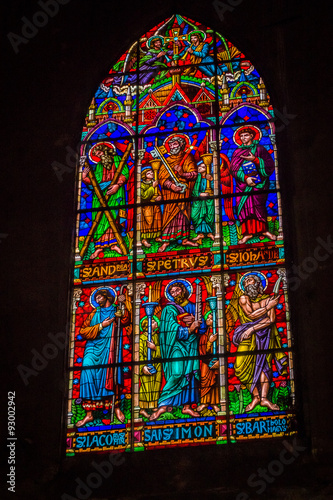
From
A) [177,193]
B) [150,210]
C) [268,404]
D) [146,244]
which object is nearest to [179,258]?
[146,244]

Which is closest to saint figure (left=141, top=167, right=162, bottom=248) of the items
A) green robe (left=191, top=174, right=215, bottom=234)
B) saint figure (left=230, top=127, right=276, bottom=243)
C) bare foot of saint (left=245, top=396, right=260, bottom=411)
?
green robe (left=191, top=174, right=215, bottom=234)

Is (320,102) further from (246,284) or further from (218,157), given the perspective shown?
(246,284)

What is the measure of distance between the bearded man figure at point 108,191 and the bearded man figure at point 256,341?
128cm

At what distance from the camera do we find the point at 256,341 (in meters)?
9.41

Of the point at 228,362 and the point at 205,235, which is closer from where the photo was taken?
the point at 228,362

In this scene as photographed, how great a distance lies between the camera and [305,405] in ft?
29.2

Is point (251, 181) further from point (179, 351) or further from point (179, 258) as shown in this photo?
point (179, 351)

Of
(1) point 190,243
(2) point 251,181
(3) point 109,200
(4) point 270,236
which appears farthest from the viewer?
(3) point 109,200

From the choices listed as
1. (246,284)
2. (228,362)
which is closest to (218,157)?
(246,284)

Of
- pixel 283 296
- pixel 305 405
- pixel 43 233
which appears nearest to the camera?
pixel 305 405

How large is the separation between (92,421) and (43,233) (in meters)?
1.83

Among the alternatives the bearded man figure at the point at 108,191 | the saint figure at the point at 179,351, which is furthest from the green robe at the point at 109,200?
the saint figure at the point at 179,351

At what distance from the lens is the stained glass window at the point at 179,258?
30.2 feet

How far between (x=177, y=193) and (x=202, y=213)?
347 mm
